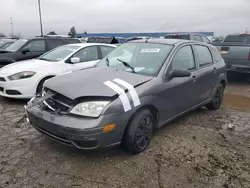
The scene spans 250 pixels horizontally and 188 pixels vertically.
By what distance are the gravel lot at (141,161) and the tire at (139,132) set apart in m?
0.14

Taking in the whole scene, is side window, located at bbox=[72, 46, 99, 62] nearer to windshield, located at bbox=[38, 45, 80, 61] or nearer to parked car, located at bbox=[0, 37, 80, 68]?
windshield, located at bbox=[38, 45, 80, 61]

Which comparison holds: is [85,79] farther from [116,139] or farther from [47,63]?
[47,63]

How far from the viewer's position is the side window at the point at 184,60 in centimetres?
392

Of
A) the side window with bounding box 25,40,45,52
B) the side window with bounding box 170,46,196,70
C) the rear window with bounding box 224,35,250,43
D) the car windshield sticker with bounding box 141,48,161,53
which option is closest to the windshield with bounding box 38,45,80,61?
the side window with bounding box 25,40,45,52

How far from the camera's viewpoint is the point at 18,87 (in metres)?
5.34

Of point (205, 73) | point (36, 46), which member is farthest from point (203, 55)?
point (36, 46)

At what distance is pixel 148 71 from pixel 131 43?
3.75ft

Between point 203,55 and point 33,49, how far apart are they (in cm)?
564

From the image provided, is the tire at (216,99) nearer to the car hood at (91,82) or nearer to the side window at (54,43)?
the car hood at (91,82)

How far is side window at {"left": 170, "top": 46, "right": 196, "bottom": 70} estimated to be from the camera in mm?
3916

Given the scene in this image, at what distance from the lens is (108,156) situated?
331 cm

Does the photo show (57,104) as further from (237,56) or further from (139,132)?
(237,56)

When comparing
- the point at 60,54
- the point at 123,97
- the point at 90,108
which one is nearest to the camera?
the point at 90,108

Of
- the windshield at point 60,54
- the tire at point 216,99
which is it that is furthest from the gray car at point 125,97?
the windshield at point 60,54
